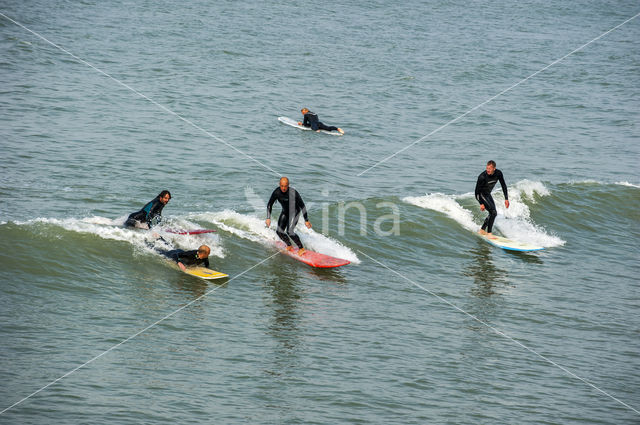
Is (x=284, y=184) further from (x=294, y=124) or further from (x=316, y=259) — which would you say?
(x=294, y=124)

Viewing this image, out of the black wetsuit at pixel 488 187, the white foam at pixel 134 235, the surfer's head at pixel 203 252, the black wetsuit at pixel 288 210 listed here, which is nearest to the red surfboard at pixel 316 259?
the black wetsuit at pixel 288 210

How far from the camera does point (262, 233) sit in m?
17.9

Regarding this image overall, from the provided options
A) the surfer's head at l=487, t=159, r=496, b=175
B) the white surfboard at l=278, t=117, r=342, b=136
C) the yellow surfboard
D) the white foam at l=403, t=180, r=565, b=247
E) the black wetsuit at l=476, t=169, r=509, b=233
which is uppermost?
the white surfboard at l=278, t=117, r=342, b=136

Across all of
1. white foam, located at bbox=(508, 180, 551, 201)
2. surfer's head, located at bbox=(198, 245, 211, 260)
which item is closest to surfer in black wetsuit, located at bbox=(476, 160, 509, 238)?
white foam, located at bbox=(508, 180, 551, 201)

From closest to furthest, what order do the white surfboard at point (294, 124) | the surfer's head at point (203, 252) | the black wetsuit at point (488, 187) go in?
the surfer's head at point (203, 252) → the black wetsuit at point (488, 187) → the white surfboard at point (294, 124)

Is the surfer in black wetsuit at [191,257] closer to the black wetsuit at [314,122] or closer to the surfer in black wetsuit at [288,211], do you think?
the surfer in black wetsuit at [288,211]

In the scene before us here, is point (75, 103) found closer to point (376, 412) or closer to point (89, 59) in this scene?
point (89, 59)

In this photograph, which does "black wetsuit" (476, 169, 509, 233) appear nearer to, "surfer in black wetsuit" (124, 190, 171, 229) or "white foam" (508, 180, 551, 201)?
"white foam" (508, 180, 551, 201)

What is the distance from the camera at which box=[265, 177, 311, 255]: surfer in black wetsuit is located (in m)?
15.8

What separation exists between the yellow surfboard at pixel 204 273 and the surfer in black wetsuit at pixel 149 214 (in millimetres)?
1771

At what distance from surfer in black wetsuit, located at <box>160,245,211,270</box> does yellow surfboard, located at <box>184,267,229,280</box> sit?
10cm

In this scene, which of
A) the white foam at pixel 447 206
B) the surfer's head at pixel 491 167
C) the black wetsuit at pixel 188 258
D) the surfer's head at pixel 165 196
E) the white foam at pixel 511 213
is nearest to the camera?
the black wetsuit at pixel 188 258

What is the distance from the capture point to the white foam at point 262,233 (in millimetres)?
17375

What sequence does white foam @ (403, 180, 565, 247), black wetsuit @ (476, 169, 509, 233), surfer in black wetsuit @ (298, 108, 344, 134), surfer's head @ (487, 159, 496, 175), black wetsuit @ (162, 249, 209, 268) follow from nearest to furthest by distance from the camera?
black wetsuit @ (162, 249, 209, 268)
surfer's head @ (487, 159, 496, 175)
black wetsuit @ (476, 169, 509, 233)
white foam @ (403, 180, 565, 247)
surfer in black wetsuit @ (298, 108, 344, 134)
